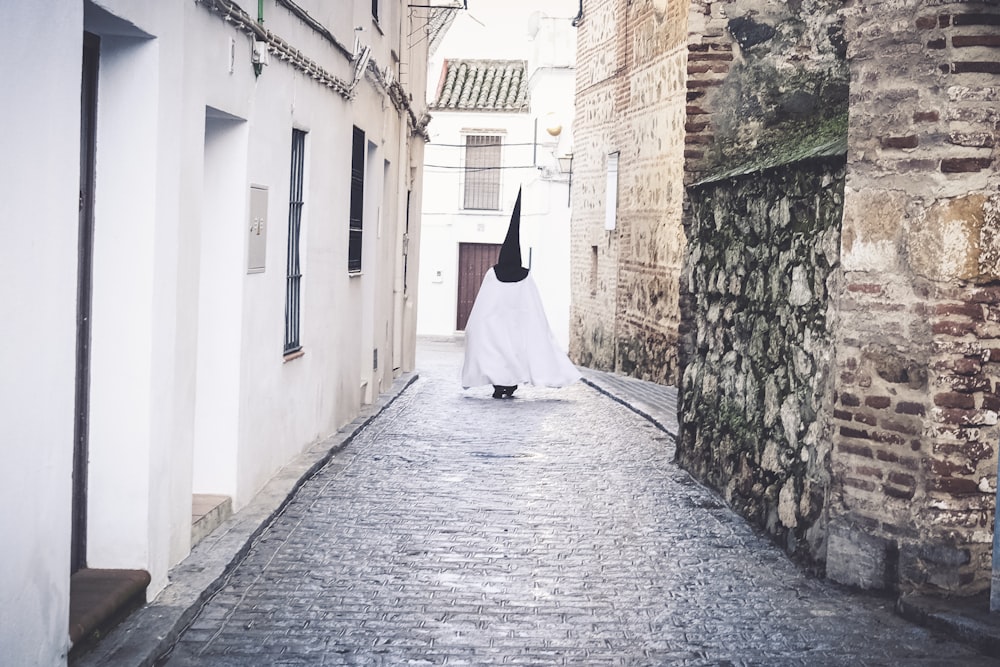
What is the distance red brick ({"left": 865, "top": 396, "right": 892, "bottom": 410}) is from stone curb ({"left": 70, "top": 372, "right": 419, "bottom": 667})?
3084mm

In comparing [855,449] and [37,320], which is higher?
[37,320]

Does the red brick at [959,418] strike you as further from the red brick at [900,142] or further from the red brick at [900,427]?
the red brick at [900,142]

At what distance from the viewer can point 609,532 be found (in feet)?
25.6

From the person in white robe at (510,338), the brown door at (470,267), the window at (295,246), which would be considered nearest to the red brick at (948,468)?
the window at (295,246)

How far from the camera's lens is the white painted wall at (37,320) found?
3852mm

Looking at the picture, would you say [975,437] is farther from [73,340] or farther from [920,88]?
[73,340]

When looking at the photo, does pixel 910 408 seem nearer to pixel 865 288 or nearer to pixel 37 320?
pixel 865 288

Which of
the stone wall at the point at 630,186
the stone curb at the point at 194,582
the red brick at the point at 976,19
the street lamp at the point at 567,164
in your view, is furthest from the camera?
the street lamp at the point at 567,164

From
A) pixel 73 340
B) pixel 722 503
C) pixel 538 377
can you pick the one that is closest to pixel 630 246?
pixel 538 377

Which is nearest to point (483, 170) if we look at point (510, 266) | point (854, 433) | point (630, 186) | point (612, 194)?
point (612, 194)

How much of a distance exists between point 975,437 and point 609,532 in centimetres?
244

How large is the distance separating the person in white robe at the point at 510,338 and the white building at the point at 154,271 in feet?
17.7

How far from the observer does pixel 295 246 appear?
9562 mm

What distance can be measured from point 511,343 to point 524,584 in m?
10.6
